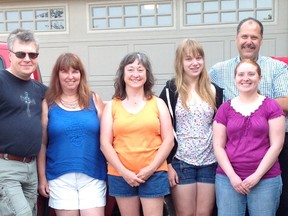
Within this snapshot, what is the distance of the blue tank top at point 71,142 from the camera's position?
3100 millimetres

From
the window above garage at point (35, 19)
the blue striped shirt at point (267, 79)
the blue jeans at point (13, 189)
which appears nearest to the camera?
the blue jeans at point (13, 189)

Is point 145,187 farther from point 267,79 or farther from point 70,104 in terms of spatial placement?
point 267,79

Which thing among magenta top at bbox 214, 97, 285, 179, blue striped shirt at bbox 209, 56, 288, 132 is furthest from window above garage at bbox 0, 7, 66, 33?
magenta top at bbox 214, 97, 285, 179

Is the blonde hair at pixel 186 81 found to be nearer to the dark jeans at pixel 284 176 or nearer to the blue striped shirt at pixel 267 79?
the blue striped shirt at pixel 267 79

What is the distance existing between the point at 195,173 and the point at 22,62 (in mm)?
1555

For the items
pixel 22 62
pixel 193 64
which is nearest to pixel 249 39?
pixel 193 64

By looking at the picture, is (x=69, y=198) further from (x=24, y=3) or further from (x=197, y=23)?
(x=24, y=3)

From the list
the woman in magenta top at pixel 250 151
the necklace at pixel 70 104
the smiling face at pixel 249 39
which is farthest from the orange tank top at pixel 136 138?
the smiling face at pixel 249 39

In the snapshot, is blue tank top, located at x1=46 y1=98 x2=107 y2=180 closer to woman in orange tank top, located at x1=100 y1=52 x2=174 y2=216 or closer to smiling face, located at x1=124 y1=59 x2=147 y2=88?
woman in orange tank top, located at x1=100 y1=52 x2=174 y2=216

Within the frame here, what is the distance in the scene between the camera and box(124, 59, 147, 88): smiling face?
3.18m

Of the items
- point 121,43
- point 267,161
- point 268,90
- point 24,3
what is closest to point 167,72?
point 121,43

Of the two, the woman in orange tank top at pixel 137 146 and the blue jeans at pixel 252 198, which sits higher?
the woman in orange tank top at pixel 137 146

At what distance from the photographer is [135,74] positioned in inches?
125

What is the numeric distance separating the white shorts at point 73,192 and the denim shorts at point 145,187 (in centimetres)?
16
